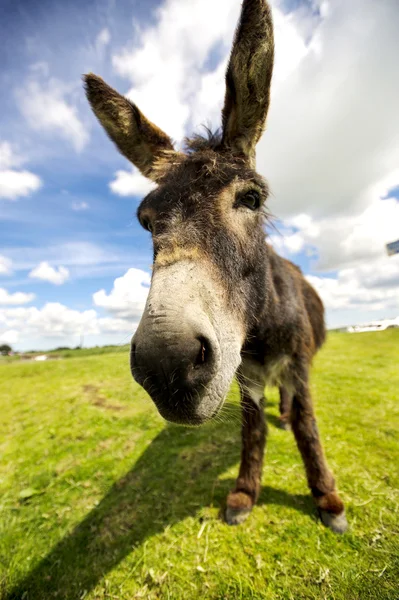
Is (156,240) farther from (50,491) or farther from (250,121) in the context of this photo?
(50,491)

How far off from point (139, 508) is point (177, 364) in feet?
10.3

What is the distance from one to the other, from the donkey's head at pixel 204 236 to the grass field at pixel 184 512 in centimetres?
98

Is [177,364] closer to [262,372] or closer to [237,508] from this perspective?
[262,372]

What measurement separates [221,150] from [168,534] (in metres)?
4.01

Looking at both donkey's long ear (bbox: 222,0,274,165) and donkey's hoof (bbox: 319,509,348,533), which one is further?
donkey's hoof (bbox: 319,509,348,533)

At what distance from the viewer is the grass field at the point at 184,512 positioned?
96.4 inches

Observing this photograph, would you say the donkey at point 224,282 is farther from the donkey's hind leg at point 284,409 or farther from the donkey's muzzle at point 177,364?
the donkey's hind leg at point 284,409

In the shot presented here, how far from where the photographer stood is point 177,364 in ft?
4.68

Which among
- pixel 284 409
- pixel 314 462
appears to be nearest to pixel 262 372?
pixel 314 462

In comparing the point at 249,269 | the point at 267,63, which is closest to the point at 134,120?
the point at 267,63

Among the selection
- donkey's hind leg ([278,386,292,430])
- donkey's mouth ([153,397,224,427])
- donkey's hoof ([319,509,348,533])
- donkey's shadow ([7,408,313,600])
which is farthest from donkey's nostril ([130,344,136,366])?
donkey's hind leg ([278,386,292,430])

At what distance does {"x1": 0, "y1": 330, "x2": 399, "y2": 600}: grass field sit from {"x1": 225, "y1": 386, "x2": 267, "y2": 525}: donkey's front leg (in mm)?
136

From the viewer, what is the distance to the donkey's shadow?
108 inches

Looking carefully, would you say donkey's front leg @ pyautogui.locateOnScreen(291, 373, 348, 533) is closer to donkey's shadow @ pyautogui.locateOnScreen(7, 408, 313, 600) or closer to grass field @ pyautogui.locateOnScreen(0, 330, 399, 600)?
grass field @ pyautogui.locateOnScreen(0, 330, 399, 600)
